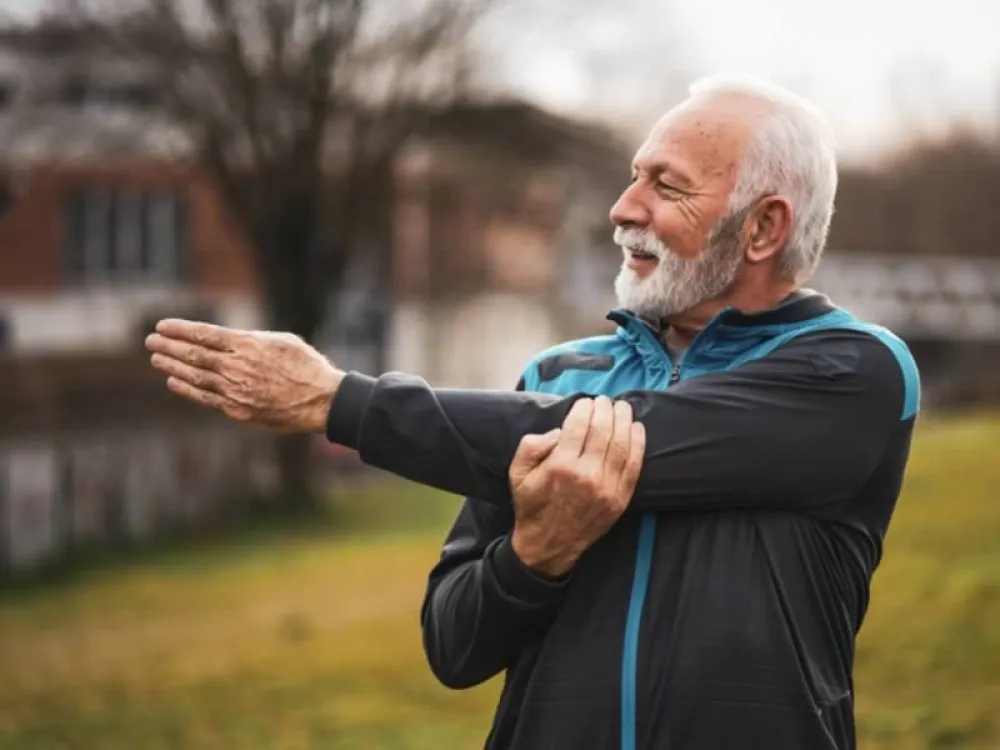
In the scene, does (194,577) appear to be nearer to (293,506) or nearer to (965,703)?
(293,506)

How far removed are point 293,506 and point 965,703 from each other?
43.6ft

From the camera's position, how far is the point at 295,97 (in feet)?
64.4

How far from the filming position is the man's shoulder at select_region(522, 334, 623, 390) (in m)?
2.57

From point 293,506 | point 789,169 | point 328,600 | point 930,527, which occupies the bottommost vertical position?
point 293,506

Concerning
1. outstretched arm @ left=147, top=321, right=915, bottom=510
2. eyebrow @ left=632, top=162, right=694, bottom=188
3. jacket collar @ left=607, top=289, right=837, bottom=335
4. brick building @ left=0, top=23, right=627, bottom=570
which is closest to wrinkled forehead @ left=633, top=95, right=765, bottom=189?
eyebrow @ left=632, top=162, right=694, bottom=188

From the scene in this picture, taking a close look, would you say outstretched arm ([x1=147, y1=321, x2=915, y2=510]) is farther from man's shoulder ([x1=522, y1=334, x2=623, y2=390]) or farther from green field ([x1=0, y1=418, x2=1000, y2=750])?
green field ([x1=0, y1=418, x2=1000, y2=750])

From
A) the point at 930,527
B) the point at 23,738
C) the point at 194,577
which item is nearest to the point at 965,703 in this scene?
the point at 930,527

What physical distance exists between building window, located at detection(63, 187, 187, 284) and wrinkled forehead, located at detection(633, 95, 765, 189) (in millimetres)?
28564

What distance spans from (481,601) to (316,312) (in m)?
17.9

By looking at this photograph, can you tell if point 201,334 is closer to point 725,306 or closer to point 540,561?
point 540,561

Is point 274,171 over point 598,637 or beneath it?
beneath

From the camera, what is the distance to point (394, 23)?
20219 mm

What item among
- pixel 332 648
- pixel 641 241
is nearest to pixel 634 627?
pixel 641 241


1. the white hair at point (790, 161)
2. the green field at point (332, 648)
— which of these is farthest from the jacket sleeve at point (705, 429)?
the green field at point (332, 648)
